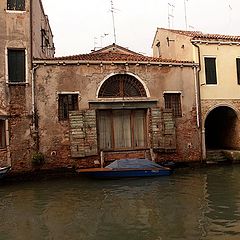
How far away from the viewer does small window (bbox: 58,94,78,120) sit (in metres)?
15.0

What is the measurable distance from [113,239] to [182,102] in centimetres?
1080

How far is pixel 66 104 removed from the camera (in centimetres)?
1513

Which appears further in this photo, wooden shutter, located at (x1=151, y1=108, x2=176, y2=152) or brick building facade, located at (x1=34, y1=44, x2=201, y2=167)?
wooden shutter, located at (x1=151, y1=108, x2=176, y2=152)

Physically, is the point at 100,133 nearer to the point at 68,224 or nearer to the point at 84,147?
the point at 84,147

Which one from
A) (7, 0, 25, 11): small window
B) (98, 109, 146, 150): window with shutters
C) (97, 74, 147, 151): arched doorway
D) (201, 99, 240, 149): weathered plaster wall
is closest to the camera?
(7, 0, 25, 11): small window

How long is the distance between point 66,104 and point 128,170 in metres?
4.14

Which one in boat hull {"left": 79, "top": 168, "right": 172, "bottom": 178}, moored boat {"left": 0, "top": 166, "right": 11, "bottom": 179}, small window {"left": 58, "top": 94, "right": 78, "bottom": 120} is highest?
small window {"left": 58, "top": 94, "right": 78, "bottom": 120}

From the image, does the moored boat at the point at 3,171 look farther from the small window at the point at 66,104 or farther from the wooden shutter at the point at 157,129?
the wooden shutter at the point at 157,129

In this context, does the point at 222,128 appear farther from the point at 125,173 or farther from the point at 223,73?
the point at 125,173

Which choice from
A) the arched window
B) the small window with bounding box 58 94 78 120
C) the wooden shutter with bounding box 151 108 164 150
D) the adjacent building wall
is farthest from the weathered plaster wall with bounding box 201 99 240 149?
the adjacent building wall

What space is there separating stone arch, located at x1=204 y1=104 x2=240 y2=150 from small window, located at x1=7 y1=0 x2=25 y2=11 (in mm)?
10014

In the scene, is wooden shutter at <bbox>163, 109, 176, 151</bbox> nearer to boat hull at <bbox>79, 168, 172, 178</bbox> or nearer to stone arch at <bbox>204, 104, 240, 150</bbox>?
boat hull at <bbox>79, 168, 172, 178</bbox>

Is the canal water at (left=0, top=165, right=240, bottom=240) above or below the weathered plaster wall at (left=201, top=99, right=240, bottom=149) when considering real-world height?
below

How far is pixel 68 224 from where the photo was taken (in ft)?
25.6
